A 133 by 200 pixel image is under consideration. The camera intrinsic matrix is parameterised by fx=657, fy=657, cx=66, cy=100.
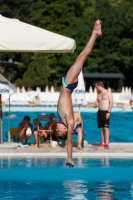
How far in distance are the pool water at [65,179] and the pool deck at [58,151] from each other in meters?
0.44

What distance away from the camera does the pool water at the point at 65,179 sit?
864 cm

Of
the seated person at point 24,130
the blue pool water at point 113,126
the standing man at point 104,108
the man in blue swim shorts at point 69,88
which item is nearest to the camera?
the man in blue swim shorts at point 69,88

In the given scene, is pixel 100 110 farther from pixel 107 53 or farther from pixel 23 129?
pixel 107 53

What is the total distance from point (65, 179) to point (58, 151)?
136 inches

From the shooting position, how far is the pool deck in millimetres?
13148

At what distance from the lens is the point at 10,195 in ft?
28.1

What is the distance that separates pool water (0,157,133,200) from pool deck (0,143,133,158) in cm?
44

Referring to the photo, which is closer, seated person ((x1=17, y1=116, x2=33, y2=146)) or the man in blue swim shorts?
the man in blue swim shorts

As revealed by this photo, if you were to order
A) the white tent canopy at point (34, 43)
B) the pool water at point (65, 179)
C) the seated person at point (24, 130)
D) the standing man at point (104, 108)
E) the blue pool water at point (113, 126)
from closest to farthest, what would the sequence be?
the pool water at point (65, 179) < the white tent canopy at point (34, 43) < the standing man at point (104, 108) < the seated person at point (24, 130) < the blue pool water at point (113, 126)

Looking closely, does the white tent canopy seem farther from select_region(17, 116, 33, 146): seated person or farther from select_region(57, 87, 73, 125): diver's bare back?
select_region(57, 87, 73, 125): diver's bare back

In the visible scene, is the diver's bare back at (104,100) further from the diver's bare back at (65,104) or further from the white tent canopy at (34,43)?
the diver's bare back at (65,104)

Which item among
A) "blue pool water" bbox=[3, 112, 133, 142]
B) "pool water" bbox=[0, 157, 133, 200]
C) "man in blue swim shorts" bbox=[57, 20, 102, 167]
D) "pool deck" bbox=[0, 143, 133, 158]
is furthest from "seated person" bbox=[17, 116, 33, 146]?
"man in blue swim shorts" bbox=[57, 20, 102, 167]

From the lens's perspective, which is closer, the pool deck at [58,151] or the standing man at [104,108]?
the pool deck at [58,151]

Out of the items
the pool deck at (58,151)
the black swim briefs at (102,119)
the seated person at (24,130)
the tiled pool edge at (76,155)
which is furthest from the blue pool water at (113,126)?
the tiled pool edge at (76,155)
